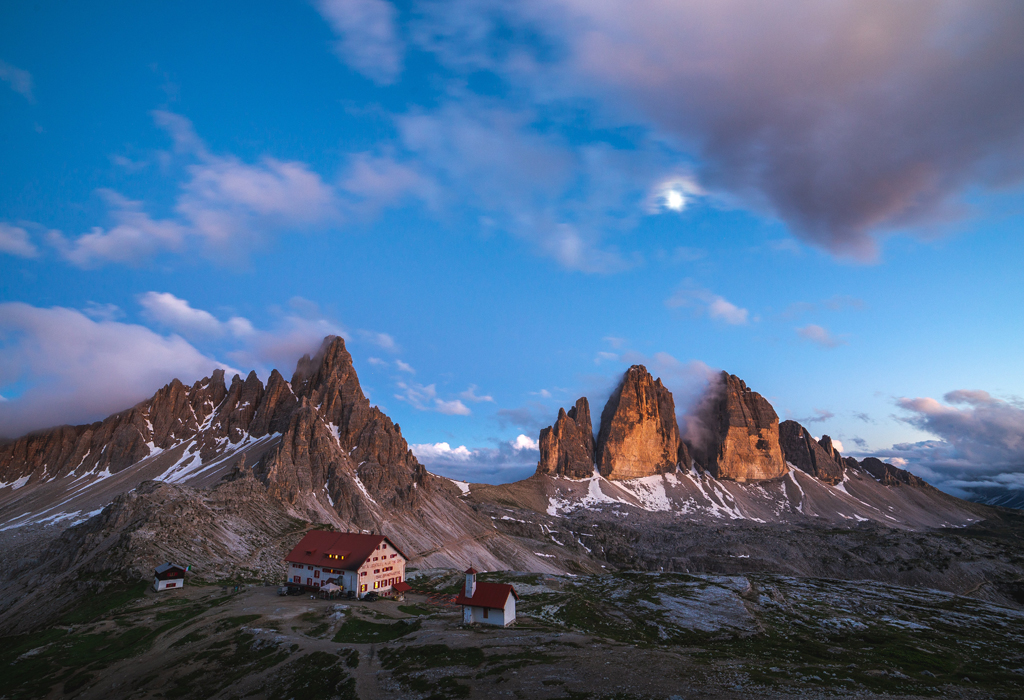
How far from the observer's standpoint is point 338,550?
273 ft

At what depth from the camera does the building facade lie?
265 ft

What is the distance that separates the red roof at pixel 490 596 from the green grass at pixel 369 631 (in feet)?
25.2

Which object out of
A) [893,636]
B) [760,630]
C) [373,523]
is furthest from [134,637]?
[373,523]

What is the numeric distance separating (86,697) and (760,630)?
3495 inches

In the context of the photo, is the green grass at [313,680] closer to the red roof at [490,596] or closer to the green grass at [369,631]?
the green grass at [369,631]

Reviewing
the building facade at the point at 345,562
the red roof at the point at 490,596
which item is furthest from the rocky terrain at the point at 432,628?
the building facade at the point at 345,562

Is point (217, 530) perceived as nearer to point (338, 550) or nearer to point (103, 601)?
point (103, 601)

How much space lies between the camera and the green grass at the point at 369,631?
56.7 meters

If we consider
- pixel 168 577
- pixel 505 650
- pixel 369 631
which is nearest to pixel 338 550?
pixel 369 631

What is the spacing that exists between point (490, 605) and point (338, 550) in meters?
34.8

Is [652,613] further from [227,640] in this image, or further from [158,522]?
[158,522]

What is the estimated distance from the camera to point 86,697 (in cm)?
4566

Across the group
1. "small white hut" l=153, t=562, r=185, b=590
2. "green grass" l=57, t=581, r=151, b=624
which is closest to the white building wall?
"green grass" l=57, t=581, r=151, b=624

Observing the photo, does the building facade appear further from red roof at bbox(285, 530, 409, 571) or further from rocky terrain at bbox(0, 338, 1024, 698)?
rocky terrain at bbox(0, 338, 1024, 698)
